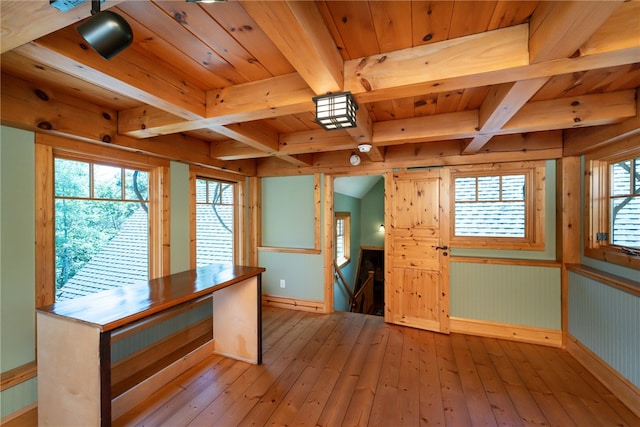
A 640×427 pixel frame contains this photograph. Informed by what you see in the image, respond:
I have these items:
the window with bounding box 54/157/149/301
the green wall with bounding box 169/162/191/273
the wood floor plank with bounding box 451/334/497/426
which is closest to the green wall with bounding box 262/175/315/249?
the green wall with bounding box 169/162/191/273

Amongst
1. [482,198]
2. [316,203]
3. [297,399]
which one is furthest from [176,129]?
[482,198]

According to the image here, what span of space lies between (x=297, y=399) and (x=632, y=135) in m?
3.37

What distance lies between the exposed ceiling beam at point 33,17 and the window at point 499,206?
11.2 feet

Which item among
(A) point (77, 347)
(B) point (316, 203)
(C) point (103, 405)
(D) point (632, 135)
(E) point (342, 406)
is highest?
(D) point (632, 135)

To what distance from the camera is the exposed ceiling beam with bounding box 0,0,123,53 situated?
0.88 m

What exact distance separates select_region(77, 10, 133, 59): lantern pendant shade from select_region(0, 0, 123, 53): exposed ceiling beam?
5 cm

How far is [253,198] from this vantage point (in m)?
4.12

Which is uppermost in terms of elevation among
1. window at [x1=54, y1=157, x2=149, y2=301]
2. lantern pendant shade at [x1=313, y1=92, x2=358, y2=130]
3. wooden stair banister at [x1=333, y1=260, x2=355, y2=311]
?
lantern pendant shade at [x1=313, y1=92, x2=358, y2=130]

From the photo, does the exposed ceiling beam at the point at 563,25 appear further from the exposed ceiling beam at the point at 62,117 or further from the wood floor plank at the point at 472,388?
the exposed ceiling beam at the point at 62,117

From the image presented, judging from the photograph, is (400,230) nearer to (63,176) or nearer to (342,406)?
(342,406)

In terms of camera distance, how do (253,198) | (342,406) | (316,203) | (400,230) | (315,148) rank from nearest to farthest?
(342,406) < (315,148) < (400,230) < (316,203) < (253,198)

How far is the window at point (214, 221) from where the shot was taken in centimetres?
333

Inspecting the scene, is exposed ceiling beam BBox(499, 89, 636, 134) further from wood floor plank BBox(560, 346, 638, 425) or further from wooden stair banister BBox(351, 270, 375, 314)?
wooden stair banister BBox(351, 270, 375, 314)

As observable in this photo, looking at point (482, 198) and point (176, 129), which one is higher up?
point (176, 129)
